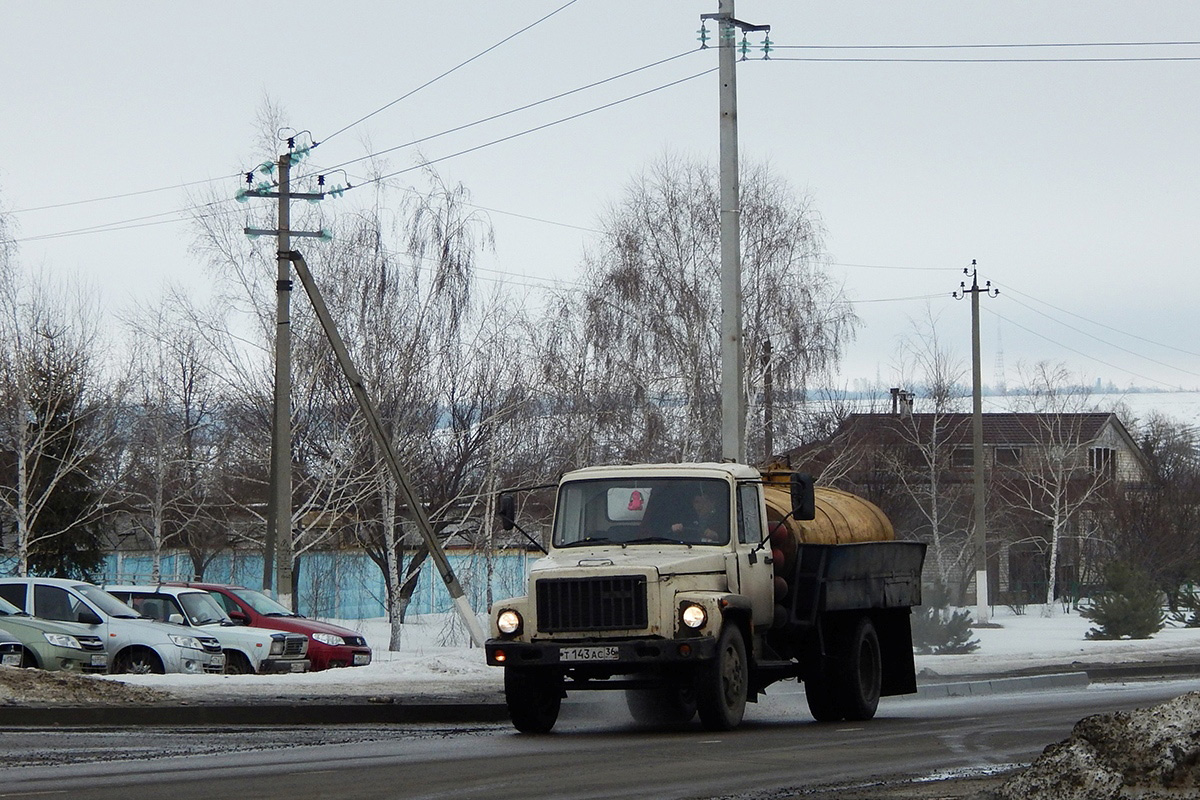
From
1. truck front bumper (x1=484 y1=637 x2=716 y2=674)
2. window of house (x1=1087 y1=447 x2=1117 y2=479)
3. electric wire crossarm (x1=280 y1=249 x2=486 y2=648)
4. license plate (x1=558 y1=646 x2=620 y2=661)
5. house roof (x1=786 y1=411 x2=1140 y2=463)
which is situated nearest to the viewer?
truck front bumper (x1=484 y1=637 x2=716 y2=674)

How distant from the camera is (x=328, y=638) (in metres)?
24.6

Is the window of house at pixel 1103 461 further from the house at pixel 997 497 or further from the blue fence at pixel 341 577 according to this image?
the blue fence at pixel 341 577

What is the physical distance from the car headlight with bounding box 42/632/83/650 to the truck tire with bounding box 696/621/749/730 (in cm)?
1137

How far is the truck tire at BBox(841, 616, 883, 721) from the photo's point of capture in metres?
15.9

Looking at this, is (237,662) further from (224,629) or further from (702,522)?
(702,522)

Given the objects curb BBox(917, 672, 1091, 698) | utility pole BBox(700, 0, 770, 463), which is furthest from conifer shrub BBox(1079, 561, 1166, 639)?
utility pole BBox(700, 0, 770, 463)

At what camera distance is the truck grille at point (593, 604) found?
1361 cm

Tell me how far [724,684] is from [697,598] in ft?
2.86

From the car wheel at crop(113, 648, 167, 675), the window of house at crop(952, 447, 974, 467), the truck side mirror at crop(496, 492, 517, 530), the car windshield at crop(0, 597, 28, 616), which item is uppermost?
the window of house at crop(952, 447, 974, 467)

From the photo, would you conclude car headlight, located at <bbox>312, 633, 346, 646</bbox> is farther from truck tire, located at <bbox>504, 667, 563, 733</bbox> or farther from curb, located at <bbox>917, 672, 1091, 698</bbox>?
truck tire, located at <bbox>504, 667, 563, 733</bbox>

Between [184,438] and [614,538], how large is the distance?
33.8 m

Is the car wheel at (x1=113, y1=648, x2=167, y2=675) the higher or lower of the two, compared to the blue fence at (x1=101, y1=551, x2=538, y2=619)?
lower

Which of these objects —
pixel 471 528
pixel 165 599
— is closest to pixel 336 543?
pixel 471 528

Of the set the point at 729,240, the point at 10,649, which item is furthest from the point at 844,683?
the point at 10,649
